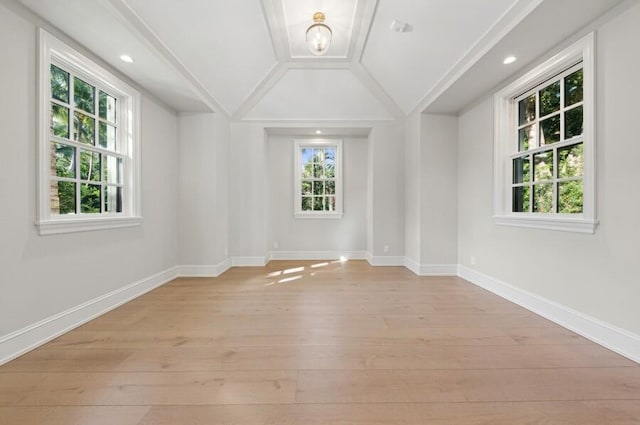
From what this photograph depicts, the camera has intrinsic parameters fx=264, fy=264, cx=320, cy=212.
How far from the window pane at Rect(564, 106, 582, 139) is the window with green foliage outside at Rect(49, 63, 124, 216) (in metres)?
4.48

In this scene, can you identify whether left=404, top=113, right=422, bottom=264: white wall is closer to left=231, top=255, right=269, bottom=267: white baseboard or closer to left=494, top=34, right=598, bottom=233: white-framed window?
left=494, top=34, right=598, bottom=233: white-framed window

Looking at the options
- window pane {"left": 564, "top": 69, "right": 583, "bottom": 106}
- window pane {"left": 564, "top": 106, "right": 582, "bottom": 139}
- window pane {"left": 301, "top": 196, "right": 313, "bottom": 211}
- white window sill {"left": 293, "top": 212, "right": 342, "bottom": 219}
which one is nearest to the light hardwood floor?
window pane {"left": 564, "top": 106, "right": 582, "bottom": 139}

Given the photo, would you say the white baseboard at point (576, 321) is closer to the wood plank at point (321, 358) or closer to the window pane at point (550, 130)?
the wood plank at point (321, 358)

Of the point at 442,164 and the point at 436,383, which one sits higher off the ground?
the point at 442,164

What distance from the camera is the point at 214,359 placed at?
1.79 metres

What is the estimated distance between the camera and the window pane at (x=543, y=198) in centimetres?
263

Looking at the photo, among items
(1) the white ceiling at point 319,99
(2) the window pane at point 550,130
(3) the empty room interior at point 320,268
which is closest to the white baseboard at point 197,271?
(3) the empty room interior at point 320,268

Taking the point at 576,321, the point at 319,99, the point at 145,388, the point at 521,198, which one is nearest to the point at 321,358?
the point at 145,388

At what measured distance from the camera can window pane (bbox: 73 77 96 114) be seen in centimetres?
252

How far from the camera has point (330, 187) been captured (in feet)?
18.0

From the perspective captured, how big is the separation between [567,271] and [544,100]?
1.72m

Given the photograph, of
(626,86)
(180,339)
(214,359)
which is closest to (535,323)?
(626,86)

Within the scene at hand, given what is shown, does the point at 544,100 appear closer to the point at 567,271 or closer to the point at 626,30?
the point at 626,30

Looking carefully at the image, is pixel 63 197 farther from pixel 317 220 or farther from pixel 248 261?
pixel 317 220
